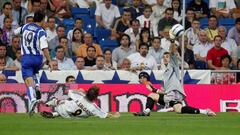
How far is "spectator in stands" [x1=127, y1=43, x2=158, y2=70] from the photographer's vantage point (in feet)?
76.7

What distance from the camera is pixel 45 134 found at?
523 inches

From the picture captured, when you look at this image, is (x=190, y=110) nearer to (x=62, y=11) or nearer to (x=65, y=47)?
(x=65, y=47)

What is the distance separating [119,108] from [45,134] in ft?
29.1

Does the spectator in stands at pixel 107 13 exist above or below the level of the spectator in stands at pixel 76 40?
above

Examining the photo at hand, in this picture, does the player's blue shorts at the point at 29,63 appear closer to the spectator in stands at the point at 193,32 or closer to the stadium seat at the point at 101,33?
the stadium seat at the point at 101,33

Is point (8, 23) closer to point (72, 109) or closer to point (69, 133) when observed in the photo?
point (72, 109)

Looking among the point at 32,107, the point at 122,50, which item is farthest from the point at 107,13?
the point at 32,107

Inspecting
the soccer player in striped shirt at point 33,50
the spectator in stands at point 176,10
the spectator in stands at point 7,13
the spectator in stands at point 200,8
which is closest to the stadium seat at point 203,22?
the spectator in stands at point 200,8

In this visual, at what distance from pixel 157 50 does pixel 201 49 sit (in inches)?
56.8

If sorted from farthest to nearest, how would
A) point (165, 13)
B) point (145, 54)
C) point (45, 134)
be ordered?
point (165, 13) → point (145, 54) → point (45, 134)

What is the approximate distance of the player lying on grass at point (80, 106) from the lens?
1688cm

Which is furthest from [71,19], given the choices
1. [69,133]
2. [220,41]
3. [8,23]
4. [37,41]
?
[69,133]

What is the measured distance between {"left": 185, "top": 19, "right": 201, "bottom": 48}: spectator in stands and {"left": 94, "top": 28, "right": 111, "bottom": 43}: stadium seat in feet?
7.80

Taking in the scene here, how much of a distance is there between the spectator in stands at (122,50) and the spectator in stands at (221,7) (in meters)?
3.65
